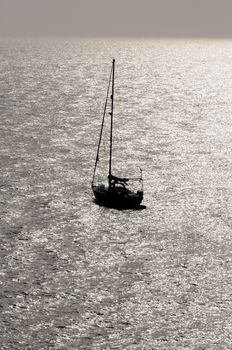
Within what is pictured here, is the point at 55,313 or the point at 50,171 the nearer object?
the point at 55,313

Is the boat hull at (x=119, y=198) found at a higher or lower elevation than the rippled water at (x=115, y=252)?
higher

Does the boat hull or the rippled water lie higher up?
the boat hull

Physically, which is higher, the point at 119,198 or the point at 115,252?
the point at 119,198

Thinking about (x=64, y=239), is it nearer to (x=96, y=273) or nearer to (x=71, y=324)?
(x=96, y=273)

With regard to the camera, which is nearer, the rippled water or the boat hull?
the rippled water

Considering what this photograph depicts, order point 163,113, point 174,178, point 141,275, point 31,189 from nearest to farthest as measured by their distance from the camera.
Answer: point 141,275
point 31,189
point 174,178
point 163,113

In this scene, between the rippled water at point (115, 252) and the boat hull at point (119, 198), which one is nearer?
the rippled water at point (115, 252)

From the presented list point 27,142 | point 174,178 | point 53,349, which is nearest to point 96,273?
point 53,349

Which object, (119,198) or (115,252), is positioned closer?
(115,252)
